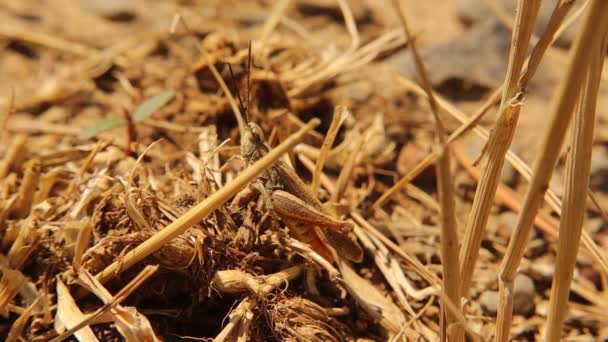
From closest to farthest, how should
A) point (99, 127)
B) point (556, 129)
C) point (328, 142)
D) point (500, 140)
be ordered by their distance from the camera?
point (556, 129)
point (500, 140)
point (328, 142)
point (99, 127)

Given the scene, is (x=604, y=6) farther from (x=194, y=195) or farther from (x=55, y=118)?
(x=55, y=118)

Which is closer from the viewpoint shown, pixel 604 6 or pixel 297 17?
pixel 604 6

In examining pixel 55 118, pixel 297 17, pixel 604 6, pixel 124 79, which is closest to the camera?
pixel 604 6

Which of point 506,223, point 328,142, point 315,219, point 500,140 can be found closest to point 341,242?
point 315,219

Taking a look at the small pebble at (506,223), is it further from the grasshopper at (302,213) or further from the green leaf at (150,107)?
the green leaf at (150,107)

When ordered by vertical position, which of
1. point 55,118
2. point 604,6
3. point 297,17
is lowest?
point 604,6

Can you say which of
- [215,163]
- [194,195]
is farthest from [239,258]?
[215,163]

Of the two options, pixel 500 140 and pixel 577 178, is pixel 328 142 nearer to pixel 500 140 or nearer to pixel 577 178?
pixel 500 140
